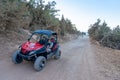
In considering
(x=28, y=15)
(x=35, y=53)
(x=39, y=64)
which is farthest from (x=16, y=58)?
(x=28, y=15)

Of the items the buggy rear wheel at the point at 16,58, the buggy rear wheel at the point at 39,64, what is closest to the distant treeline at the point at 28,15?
the buggy rear wheel at the point at 16,58

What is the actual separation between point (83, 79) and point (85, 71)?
3.62ft

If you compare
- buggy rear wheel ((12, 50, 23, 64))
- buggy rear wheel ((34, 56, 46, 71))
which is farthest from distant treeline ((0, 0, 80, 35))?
buggy rear wheel ((34, 56, 46, 71))

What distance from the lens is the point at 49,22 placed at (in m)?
25.0

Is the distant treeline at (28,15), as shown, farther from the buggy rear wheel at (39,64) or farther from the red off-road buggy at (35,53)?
the buggy rear wheel at (39,64)

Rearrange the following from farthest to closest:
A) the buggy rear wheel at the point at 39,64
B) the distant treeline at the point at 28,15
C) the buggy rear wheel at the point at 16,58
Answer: the distant treeline at the point at 28,15 → the buggy rear wheel at the point at 16,58 → the buggy rear wheel at the point at 39,64

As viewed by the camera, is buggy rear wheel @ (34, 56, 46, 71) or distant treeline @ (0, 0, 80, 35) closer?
buggy rear wheel @ (34, 56, 46, 71)

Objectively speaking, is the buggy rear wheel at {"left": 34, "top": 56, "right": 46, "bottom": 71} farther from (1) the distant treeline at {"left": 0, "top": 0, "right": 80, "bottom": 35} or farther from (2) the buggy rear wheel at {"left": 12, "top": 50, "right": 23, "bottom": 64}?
(1) the distant treeline at {"left": 0, "top": 0, "right": 80, "bottom": 35}

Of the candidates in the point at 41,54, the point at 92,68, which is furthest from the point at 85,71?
the point at 41,54

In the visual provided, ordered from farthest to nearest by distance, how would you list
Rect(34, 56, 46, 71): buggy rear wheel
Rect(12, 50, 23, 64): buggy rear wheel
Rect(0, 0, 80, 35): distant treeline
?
Rect(0, 0, 80, 35): distant treeline → Rect(12, 50, 23, 64): buggy rear wheel → Rect(34, 56, 46, 71): buggy rear wheel

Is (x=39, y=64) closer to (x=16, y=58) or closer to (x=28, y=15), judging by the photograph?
(x=16, y=58)

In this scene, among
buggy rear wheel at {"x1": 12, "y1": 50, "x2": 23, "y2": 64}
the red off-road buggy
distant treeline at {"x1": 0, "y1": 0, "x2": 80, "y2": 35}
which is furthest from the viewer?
distant treeline at {"x1": 0, "y1": 0, "x2": 80, "y2": 35}

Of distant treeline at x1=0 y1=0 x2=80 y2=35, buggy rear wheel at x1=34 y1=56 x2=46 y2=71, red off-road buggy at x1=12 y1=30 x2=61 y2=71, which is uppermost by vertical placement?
distant treeline at x1=0 y1=0 x2=80 y2=35

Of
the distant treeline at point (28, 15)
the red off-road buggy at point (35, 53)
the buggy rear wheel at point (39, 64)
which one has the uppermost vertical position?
the distant treeline at point (28, 15)
